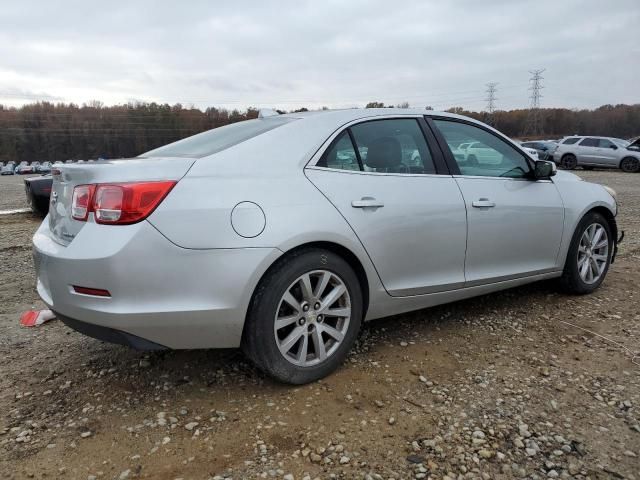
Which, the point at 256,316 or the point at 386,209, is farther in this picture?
the point at 386,209

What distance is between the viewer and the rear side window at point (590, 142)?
74.7 feet

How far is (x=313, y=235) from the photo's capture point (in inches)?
98.2

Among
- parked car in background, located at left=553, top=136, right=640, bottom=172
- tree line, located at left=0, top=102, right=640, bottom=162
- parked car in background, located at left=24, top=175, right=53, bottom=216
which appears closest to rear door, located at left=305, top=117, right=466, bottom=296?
parked car in background, located at left=24, top=175, right=53, bottom=216

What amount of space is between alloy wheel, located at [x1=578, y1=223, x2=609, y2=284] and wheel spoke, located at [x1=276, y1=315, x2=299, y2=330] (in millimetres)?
2672

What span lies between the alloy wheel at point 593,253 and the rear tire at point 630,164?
2108cm

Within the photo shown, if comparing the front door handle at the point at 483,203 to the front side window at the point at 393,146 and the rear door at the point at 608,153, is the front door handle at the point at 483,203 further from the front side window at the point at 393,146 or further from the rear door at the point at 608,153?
the rear door at the point at 608,153

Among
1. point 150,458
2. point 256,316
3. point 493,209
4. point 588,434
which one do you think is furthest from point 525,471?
point 493,209

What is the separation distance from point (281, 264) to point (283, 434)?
30.5 inches

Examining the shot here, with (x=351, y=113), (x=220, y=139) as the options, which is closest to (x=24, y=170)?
(x=220, y=139)

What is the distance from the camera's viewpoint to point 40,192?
25.9ft

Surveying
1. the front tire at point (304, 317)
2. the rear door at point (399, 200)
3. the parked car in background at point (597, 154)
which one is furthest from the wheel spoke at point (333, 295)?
the parked car in background at point (597, 154)

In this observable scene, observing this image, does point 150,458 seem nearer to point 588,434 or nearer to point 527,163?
point 588,434

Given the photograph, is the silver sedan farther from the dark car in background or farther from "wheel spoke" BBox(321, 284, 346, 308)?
the dark car in background

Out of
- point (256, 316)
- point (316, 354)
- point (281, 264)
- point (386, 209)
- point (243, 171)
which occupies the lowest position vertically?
point (316, 354)
